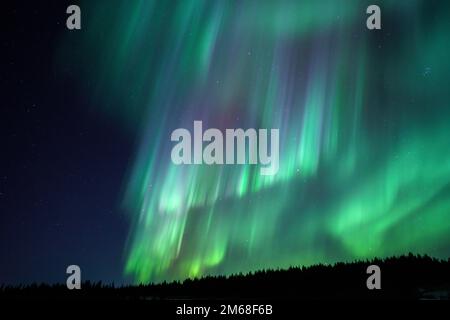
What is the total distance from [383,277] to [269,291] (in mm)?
1658

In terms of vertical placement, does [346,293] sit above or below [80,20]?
below

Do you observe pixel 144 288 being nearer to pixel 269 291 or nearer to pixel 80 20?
pixel 269 291
